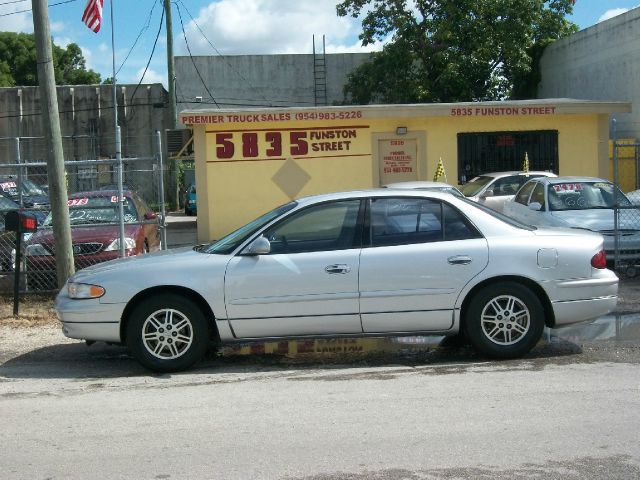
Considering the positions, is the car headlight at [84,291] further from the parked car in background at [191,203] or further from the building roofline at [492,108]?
the parked car in background at [191,203]

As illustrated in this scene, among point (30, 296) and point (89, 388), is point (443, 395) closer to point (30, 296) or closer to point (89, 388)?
point (89, 388)

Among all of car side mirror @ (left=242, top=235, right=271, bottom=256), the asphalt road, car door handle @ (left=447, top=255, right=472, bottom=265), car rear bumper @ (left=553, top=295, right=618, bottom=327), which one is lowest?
the asphalt road

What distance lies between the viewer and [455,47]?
91.1 ft

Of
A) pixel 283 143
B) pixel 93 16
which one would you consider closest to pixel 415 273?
pixel 283 143

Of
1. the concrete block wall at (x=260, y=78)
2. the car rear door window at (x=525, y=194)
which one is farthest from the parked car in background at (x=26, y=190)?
the concrete block wall at (x=260, y=78)

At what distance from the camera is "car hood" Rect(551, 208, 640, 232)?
39.7 ft

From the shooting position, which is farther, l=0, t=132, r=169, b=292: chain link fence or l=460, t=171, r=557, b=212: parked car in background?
l=460, t=171, r=557, b=212: parked car in background

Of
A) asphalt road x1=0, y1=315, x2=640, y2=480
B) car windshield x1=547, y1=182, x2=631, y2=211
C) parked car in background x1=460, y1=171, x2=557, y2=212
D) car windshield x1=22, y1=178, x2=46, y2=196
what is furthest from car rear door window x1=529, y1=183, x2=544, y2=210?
car windshield x1=22, y1=178, x2=46, y2=196

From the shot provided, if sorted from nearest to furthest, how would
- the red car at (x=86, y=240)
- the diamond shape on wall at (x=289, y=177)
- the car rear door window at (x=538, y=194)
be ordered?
the red car at (x=86, y=240) → the car rear door window at (x=538, y=194) → the diamond shape on wall at (x=289, y=177)

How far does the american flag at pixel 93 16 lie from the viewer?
21359 millimetres

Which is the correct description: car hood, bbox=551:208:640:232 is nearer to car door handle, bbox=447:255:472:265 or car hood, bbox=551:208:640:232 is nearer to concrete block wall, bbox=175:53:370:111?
car door handle, bbox=447:255:472:265

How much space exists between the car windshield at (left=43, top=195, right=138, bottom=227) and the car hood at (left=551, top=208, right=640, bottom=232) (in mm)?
6625

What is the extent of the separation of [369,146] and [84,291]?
41.1 ft

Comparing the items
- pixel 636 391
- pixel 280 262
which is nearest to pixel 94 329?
pixel 280 262
